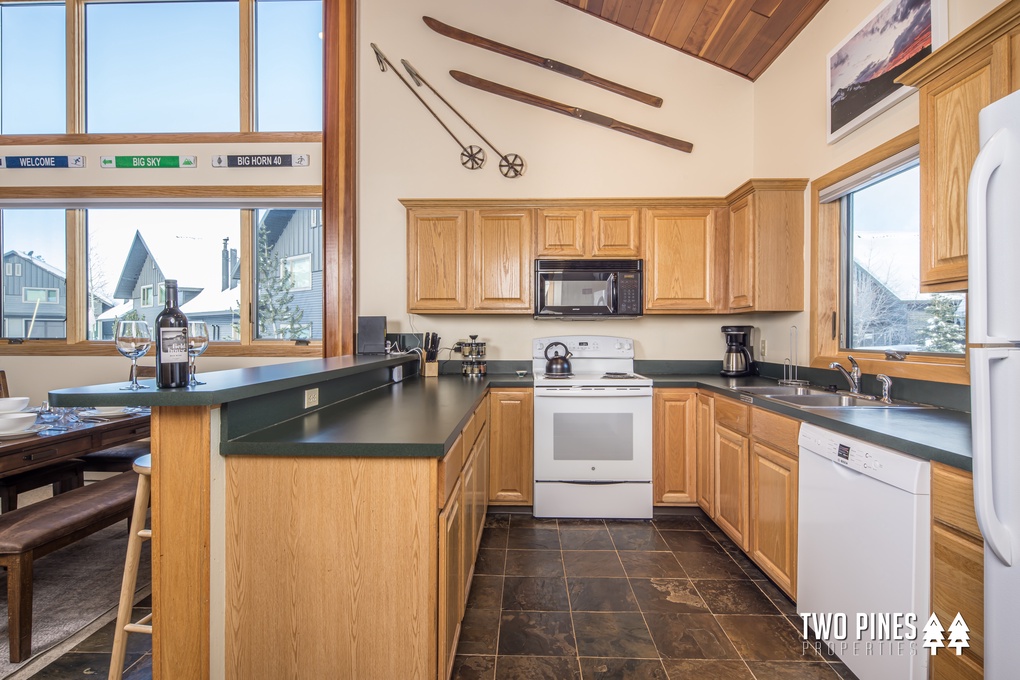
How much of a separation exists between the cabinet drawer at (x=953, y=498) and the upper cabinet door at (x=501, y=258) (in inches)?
94.3

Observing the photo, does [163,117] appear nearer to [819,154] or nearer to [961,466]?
[819,154]

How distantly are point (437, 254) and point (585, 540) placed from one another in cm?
217

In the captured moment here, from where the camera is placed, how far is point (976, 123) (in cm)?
133

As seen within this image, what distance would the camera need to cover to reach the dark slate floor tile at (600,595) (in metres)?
2.00

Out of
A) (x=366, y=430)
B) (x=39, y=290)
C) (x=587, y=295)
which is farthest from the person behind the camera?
(x=39, y=290)

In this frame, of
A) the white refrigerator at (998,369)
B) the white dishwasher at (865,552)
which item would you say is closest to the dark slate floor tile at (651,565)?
the white dishwasher at (865,552)

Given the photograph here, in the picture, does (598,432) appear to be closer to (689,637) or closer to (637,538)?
(637,538)

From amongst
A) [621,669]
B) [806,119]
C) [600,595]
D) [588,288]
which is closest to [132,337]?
[621,669]

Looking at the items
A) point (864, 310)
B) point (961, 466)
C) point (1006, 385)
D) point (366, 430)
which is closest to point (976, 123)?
point (1006, 385)

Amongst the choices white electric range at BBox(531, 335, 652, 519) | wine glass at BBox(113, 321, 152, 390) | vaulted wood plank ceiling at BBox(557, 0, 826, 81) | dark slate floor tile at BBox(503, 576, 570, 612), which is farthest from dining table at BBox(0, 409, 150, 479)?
vaulted wood plank ceiling at BBox(557, 0, 826, 81)

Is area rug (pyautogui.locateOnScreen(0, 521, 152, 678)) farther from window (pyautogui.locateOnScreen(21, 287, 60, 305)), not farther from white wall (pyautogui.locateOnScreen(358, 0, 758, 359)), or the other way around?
window (pyautogui.locateOnScreen(21, 287, 60, 305))

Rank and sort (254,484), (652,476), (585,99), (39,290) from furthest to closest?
1. (39,290)
2. (585,99)
3. (652,476)
4. (254,484)

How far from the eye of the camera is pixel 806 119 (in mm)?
2850

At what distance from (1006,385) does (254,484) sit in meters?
1.85
